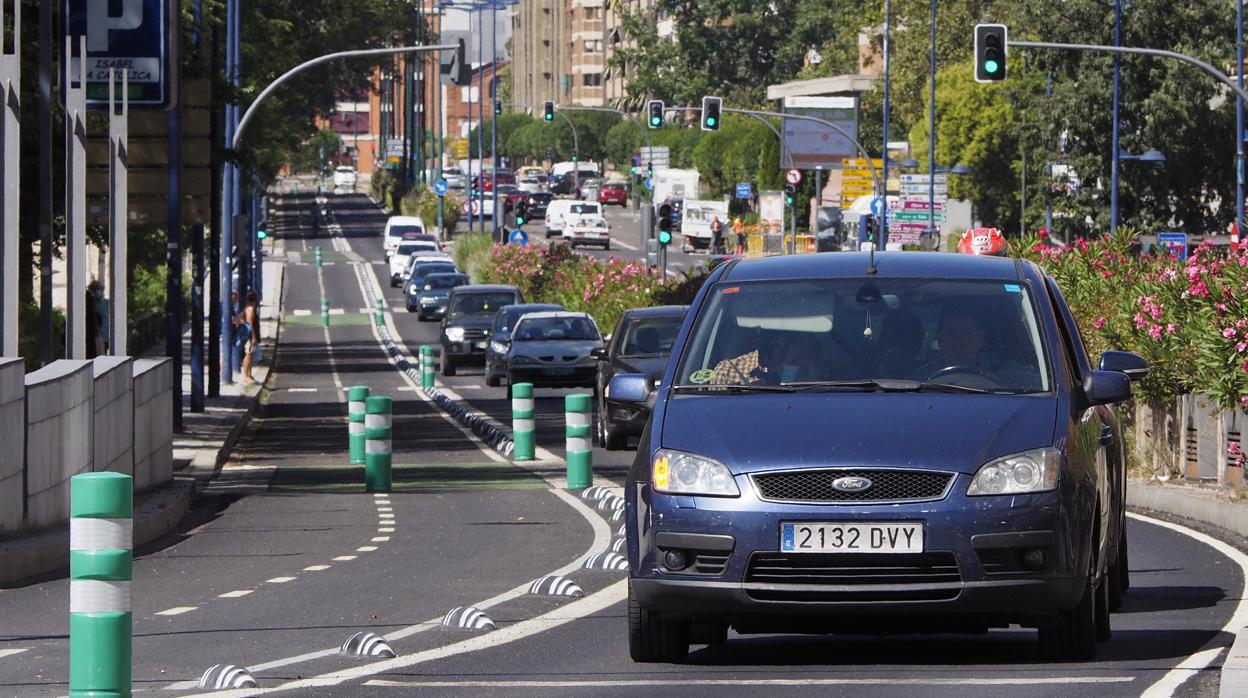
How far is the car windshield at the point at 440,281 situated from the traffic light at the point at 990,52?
38.7m

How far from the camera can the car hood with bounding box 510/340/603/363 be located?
130 ft

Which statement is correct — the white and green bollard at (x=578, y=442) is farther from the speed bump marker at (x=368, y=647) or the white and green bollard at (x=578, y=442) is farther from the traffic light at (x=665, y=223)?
the traffic light at (x=665, y=223)

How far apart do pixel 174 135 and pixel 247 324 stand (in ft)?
57.5

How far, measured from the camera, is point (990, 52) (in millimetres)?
37188

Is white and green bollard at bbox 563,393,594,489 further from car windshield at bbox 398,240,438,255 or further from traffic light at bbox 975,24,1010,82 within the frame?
car windshield at bbox 398,240,438,255

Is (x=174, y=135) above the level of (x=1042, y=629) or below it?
above

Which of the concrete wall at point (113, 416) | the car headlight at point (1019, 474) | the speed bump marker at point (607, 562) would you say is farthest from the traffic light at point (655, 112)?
the car headlight at point (1019, 474)

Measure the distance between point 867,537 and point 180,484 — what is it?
46.2ft

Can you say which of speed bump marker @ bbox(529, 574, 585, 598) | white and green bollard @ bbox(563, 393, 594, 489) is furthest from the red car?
speed bump marker @ bbox(529, 574, 585, 598)

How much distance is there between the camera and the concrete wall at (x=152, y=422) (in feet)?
68.1

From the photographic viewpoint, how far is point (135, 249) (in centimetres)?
4481

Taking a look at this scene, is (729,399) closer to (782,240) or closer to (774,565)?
(774,565)

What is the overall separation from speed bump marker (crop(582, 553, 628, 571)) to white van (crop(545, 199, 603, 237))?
95.0 meters

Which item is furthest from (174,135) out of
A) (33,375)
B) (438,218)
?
(438,218)
